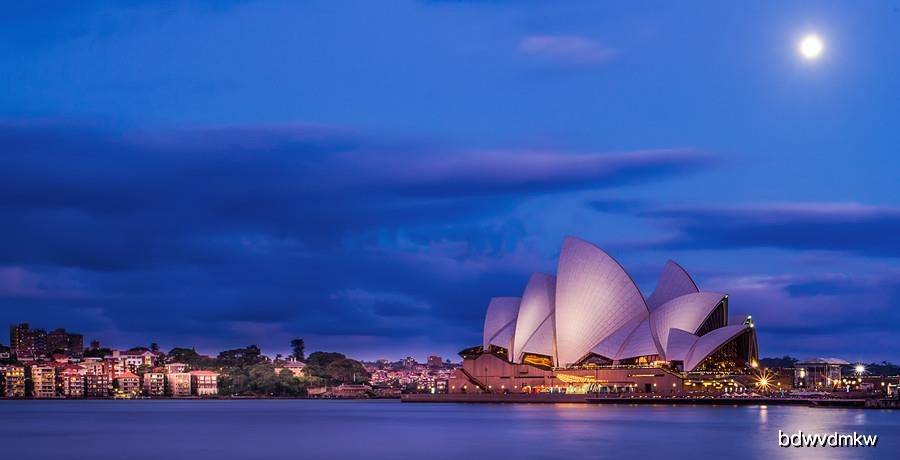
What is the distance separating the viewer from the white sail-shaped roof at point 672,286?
350 ft

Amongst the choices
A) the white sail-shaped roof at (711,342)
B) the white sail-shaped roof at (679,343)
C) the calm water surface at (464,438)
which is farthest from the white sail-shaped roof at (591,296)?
the calm water surface at (464,438)

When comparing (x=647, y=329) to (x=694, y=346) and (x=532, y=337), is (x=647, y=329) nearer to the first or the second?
(x=694, y=346)

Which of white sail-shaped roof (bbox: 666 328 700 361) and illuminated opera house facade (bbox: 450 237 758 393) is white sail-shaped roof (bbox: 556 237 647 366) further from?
white sail-shaped roof (bbox: 666 328 700 361)

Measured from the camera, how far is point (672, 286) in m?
107

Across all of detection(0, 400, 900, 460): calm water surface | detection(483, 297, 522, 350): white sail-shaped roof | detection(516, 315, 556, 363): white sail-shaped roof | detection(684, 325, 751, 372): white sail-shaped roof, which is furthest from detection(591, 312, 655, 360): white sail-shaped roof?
detection(0, 400, 900, 460): calm water surface

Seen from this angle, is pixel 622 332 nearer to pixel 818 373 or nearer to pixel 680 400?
pixel 680 400

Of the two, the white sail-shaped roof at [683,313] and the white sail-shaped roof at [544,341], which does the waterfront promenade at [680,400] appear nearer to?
the white sail-shaped roof at [544,341]

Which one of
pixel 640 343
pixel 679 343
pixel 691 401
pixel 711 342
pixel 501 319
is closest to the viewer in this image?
pixel 711 342

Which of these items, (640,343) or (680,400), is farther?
(680,400)

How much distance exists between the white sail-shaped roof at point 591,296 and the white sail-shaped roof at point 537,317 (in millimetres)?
4849

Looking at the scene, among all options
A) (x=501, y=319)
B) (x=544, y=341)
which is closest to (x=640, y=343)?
(x=544, y=341)

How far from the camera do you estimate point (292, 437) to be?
61.0 meters

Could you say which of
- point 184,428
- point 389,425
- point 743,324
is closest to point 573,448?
point 389,425

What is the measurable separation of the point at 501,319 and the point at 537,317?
24.7ft
